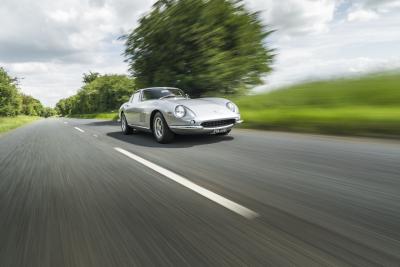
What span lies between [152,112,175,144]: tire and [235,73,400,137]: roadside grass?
336 cm

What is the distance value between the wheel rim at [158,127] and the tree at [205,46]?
26.0ft

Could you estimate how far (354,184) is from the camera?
127 inches

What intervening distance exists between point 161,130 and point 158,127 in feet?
0.58

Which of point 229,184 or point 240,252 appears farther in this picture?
point 229,184

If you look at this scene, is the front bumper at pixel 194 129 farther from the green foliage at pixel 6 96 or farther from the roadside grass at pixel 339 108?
the green foliage at pixel 6 96

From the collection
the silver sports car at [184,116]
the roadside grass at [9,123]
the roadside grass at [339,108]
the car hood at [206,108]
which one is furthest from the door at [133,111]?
the roadside grass at [9,123]

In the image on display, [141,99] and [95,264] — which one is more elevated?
[141,99]

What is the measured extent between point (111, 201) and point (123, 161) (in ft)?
7.20

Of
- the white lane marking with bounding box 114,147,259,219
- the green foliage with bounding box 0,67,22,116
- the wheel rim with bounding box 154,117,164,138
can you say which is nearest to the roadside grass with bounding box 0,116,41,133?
the green foliage with bounding box 0,67,22,116

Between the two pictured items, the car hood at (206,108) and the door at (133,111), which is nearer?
the car hood at (206,108)

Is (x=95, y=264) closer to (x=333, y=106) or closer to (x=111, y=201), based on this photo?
(x=111, y=201)

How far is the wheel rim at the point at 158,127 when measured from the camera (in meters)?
7.19

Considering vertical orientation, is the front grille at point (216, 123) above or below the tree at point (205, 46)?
below

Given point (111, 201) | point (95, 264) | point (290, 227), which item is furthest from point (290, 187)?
point (95, 264)
